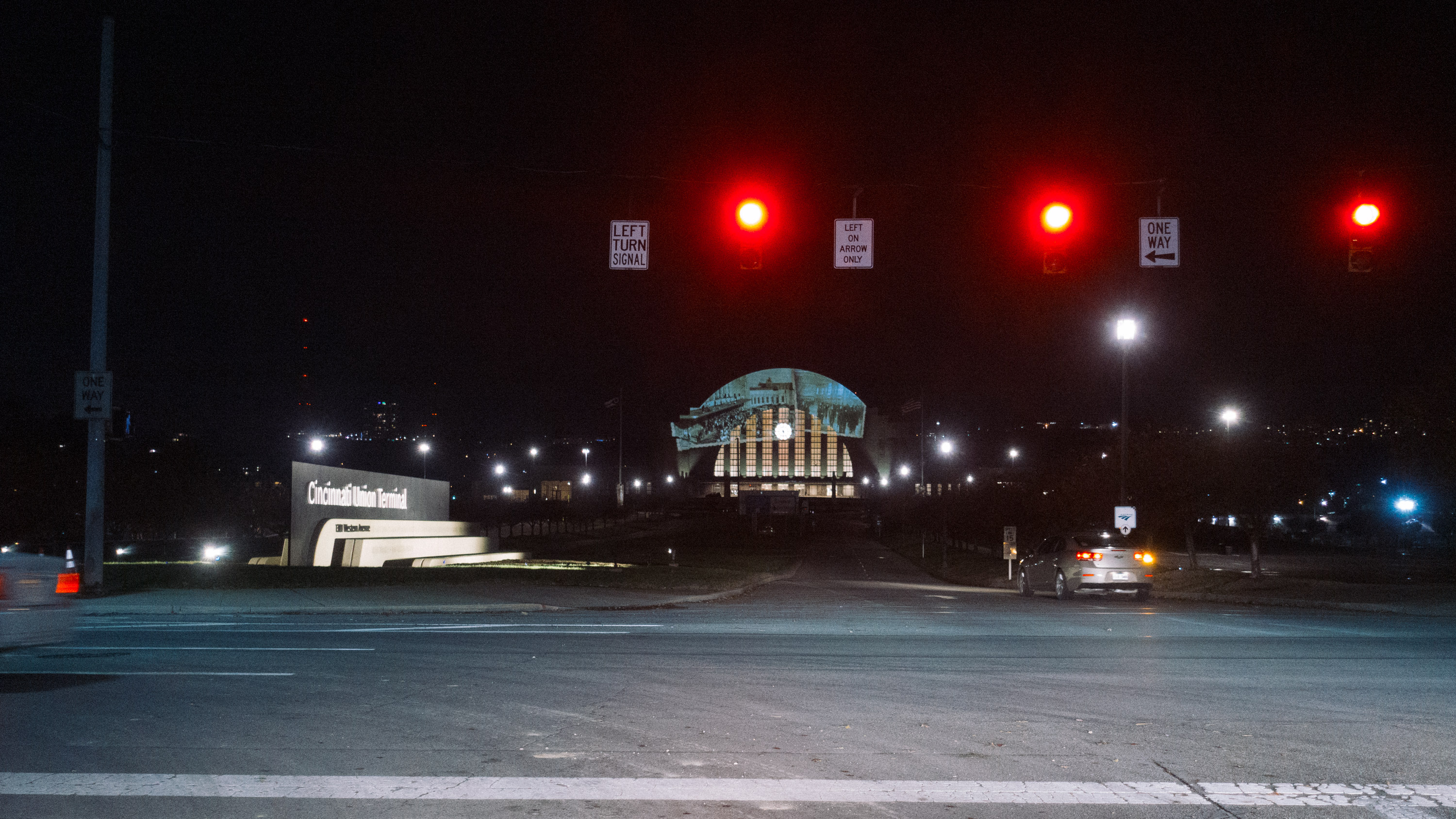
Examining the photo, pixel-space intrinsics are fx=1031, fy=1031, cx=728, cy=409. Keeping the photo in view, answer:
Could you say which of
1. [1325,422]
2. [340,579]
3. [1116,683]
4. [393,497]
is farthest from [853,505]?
[1116,683]

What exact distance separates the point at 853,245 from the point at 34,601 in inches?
430

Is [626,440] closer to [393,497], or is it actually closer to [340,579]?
[393,497]

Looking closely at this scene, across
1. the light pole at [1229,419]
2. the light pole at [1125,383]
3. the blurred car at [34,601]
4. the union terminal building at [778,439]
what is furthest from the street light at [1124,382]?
the union terminal building at [778,439]

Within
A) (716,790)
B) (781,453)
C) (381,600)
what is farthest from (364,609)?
(781,453)

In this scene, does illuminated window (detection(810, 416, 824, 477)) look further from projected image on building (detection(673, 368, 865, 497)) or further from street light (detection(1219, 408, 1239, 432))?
street light (detection(1219, 408, 1239, 432))

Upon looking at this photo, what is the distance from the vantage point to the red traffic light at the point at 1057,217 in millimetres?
14414

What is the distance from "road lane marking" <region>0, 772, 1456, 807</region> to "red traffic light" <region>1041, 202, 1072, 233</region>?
9395 millimetres

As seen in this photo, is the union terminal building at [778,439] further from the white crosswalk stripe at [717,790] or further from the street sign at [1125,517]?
the white crosswalk stripe at [717,790]

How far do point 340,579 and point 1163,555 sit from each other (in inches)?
1445

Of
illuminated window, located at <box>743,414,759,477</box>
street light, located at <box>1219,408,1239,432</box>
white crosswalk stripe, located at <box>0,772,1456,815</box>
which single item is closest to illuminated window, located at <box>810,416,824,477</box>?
illuminated window, located at <box>743,414,759,477</box>

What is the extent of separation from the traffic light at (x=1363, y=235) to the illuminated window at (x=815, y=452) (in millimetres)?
138418

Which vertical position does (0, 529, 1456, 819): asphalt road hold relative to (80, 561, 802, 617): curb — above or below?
above

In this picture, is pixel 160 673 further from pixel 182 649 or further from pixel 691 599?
pixel 691 599

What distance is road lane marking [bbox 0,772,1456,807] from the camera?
6195 millimetres
